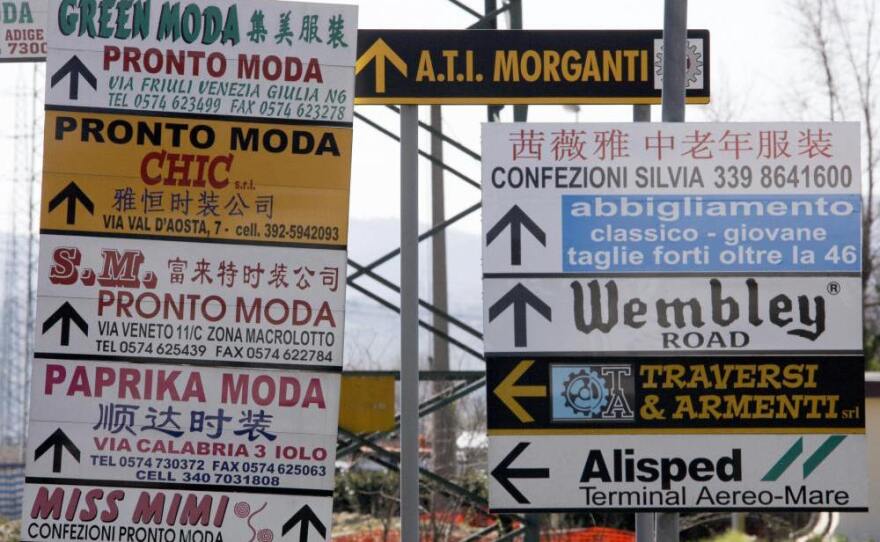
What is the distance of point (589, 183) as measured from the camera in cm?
729

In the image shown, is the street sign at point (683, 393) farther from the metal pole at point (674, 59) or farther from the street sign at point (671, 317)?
the metal pole at point (674, 59)

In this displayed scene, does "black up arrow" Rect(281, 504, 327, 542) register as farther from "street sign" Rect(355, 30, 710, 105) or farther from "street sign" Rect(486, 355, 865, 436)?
"street sign" Rect(355, 30, 710, 105)

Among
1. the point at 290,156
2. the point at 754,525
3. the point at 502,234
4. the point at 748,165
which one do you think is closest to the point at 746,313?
the point at 748,165

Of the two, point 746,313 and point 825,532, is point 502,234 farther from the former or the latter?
point 825,532

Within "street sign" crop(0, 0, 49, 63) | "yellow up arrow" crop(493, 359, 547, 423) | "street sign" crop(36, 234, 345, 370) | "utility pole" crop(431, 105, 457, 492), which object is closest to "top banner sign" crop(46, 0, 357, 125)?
"street sign" crop(36, 234, 345, 370)

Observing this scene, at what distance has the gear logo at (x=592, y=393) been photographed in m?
7.22

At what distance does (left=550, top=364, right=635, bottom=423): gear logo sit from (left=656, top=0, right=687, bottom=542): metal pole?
0.85 meters

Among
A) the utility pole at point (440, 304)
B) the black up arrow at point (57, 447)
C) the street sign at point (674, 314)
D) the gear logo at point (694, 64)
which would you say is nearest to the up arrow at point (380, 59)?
the street sign at point (674, 314)

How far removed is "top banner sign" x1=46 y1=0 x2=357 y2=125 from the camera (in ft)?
22.7

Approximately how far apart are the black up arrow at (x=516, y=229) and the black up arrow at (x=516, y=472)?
999mm

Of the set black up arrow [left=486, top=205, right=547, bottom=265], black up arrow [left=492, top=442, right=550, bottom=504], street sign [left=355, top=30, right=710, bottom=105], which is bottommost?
black up arrow [left=492, top=442, right=550, bottom=504]

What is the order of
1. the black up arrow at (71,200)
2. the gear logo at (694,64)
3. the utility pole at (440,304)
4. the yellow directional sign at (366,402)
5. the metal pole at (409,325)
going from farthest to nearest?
the utility pole at (440,304) → the yellow directional sign at (366,402) → the gear logo at (694,64) → the metal pole at (409,325) → the black up arrow at (71,200)

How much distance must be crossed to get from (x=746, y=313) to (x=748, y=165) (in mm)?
798

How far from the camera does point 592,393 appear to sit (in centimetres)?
724
